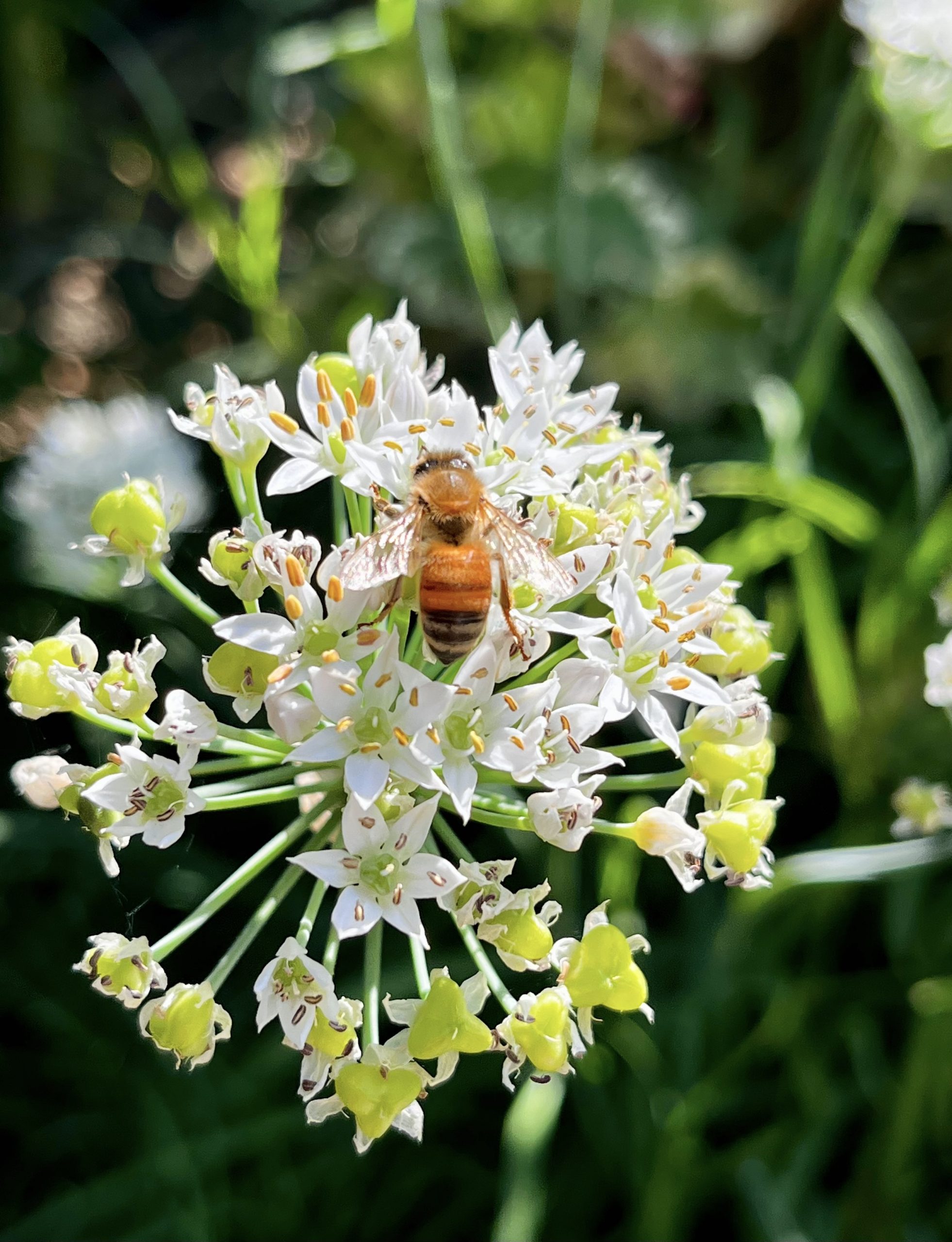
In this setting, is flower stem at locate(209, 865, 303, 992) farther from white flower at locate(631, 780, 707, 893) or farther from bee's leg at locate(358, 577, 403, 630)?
white flower at locate(631, 780, 707, 893)

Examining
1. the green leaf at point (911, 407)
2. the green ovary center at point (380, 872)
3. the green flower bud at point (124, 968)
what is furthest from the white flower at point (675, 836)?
the green leaf at point (911, 407)

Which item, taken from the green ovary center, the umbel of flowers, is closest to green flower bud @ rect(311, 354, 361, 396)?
the umbel of flowers

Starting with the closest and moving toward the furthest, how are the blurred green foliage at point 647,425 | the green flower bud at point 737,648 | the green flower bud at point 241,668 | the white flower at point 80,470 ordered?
the green flower bud at point 241,668 → the green flower bud at point 737,648 → the blurred green foliage at point 647,425 → the white flower at point 80,470

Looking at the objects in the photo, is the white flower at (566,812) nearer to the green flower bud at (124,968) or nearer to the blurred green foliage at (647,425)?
the green flower bud at (124,968)

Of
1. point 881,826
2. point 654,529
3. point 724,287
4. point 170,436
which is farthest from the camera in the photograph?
point 724,287

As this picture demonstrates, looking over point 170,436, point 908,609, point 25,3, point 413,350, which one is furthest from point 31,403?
point 908,609

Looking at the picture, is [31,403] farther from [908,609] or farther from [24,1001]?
[908,609]
